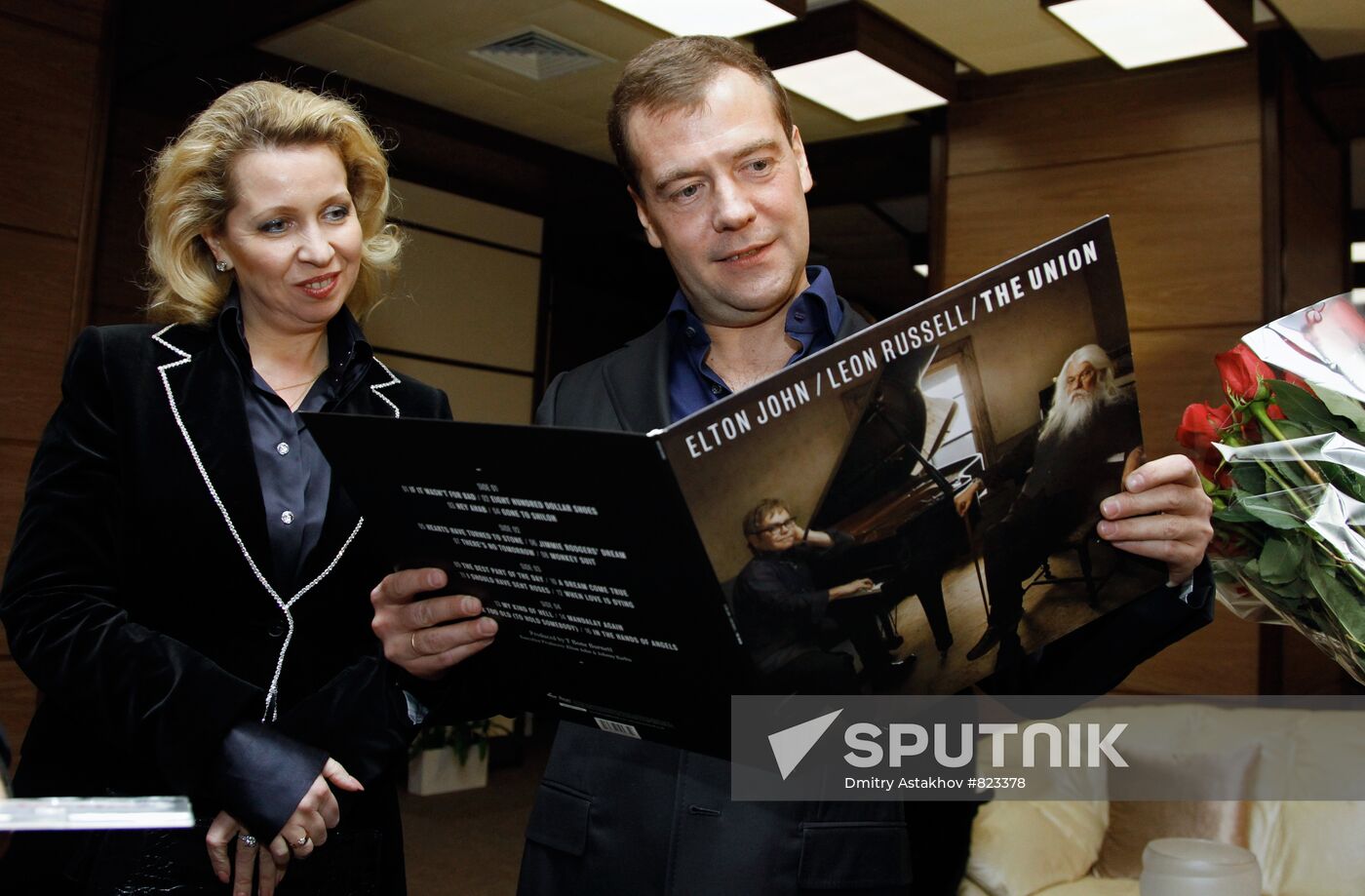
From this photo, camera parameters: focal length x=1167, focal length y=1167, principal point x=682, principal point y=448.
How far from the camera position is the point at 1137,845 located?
131 inches

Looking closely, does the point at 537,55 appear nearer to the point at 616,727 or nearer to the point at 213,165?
the point at 213,165

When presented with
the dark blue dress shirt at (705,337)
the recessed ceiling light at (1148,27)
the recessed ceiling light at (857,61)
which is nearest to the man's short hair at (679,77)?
the dark blue dress shirt at (705,337)

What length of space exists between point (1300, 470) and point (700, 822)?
0.64 metres

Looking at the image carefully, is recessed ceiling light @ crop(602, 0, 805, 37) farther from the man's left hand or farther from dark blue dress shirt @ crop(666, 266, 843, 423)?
the man's left hand

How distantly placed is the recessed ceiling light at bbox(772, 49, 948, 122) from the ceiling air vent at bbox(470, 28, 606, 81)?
87cm

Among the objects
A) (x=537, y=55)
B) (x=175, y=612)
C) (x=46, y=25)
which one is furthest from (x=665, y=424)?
(x=537, y=55)

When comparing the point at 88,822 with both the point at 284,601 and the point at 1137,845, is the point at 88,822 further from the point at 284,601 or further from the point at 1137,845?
the point at 1137,845

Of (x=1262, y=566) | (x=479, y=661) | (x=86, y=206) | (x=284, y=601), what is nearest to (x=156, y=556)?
(x=284, y=601)

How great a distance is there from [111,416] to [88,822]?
0.80 m

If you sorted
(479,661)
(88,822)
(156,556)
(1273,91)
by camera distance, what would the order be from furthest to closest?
(1273,91), (156,556), (479,661), (88,822)

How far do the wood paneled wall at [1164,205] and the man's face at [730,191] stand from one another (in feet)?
11.9

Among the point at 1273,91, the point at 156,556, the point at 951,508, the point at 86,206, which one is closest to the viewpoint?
the point at 951,508

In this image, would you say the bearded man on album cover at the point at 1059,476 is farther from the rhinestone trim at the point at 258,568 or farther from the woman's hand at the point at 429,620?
the rhinestone trim at the point at 258,568

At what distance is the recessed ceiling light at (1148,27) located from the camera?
4020mm
